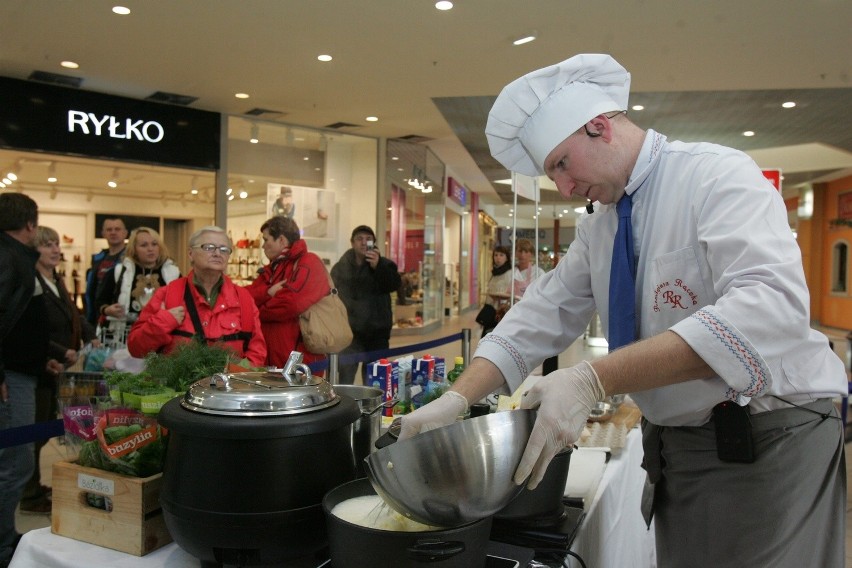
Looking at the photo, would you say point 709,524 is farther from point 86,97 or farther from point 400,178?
point 400,178

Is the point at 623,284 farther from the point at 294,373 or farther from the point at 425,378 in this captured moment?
the point at 425,378

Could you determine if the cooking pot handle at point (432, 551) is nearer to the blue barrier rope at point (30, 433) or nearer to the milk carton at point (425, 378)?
the milk carton at point (425, 378)

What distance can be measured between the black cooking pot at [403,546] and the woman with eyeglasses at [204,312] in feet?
6.73

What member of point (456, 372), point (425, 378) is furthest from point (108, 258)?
Answer: point (425, 378)

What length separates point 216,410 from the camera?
111 centimetres

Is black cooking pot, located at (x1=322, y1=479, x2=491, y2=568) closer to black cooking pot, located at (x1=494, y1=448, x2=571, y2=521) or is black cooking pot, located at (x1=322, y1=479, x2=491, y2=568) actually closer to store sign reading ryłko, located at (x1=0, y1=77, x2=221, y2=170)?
black cooking pot, located at (x1=494, y1=448, x2=571, y2=521)

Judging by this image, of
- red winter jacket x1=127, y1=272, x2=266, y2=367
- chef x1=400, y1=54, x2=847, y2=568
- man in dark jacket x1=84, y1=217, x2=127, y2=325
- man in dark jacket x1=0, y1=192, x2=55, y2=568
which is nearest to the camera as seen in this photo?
chef x1=400, y1=54, x2=847, y2=568

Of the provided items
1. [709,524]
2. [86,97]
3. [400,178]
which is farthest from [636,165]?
[400,178]

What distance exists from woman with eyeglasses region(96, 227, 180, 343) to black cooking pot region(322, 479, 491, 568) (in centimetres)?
341

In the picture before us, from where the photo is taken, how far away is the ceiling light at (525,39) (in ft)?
18.6

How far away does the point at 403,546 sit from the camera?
95cm

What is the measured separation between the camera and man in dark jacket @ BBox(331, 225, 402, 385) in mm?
5211

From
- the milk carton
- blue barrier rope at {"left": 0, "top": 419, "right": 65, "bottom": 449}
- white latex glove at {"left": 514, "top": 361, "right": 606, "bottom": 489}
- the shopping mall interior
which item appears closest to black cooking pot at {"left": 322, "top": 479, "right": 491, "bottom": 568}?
white latex glove at {"left": 514, "top": 361, "right": 606, "bottom": 489}

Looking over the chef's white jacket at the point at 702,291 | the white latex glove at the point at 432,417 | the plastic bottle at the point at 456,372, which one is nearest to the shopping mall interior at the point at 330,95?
the plastic bottle at the point at 456,372
